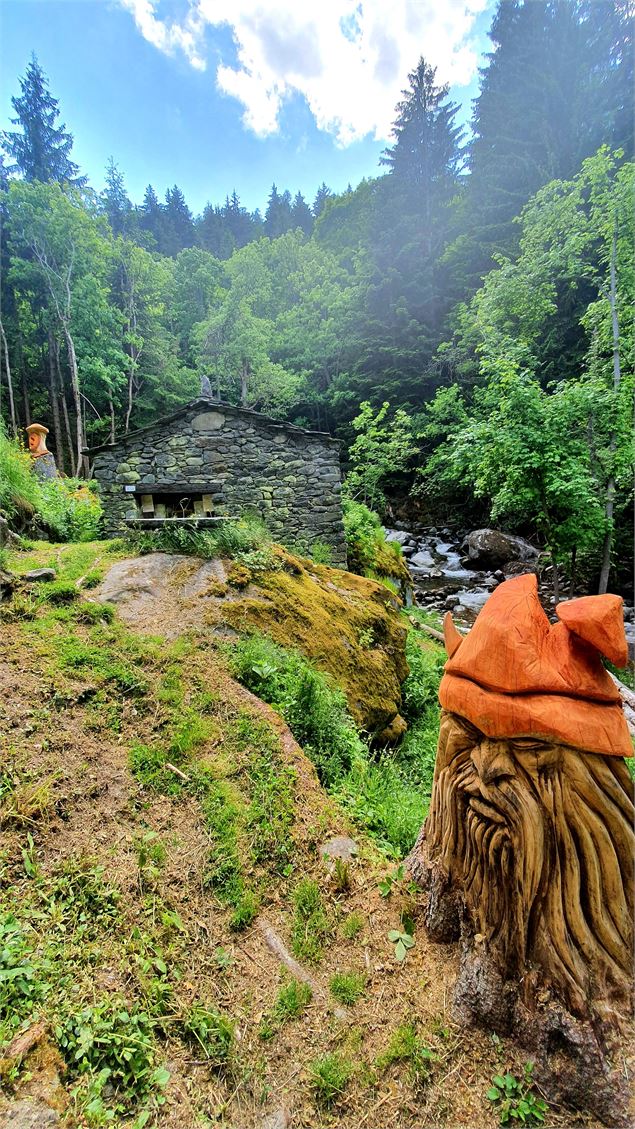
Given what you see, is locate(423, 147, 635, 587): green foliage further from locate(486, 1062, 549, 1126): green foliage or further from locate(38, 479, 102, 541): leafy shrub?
locate(486, 1062, 549, 1126): green foliage

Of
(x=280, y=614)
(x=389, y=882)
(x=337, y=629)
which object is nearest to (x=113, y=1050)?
(x=389, y=882)

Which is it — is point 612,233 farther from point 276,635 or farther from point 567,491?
point 276,635

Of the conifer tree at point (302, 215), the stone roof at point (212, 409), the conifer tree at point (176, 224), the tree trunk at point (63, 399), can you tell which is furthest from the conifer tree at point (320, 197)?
the stone roof at point (212, 409)

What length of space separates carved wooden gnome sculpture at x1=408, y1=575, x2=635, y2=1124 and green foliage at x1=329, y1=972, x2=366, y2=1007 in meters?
0.44

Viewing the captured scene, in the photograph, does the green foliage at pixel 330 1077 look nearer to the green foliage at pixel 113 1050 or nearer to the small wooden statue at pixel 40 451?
the green foliage at pixel 113 1050

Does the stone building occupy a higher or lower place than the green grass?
higher

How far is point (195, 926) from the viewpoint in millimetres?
2125

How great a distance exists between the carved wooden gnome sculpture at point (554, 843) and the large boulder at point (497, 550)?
625 inches

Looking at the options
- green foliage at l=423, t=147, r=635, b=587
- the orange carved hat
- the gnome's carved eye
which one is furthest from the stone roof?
the gnome's carved eye

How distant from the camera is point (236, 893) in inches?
90.3

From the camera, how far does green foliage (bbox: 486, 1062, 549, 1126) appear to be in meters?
1.57

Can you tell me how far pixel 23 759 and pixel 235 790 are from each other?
49.4 inches

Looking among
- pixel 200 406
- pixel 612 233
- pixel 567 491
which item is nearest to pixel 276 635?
pixel 200 406

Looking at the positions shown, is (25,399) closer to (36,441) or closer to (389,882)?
(36,441)
